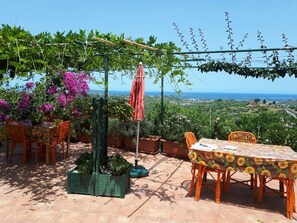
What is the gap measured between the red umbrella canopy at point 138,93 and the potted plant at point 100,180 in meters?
0.84

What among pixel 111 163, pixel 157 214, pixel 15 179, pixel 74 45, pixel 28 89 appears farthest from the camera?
pixel 28 89

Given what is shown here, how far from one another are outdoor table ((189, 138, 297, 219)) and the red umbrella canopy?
995 millimetres

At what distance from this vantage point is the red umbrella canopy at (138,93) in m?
4.54

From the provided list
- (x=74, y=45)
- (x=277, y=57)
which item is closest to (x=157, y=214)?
(x=74, y=45)

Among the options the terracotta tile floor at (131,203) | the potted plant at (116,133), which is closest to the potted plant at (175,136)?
the potted plant at (116,133)

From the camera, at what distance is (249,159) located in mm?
3916

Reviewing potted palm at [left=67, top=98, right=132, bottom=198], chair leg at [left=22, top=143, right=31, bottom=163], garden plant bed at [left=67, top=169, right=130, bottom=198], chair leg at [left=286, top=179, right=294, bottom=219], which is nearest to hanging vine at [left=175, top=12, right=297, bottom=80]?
potted palm at [left=67, top=98, right=132, bottom=198]

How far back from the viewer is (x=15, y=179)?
4879mm

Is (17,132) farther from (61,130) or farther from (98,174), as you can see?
(98,174)

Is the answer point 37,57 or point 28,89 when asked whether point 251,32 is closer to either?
point 37,57

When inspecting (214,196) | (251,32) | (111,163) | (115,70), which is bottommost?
(214,196)

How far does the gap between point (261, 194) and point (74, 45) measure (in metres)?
3.32

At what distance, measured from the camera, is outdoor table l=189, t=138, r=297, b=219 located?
378 centimetres

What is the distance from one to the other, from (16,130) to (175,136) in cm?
327
